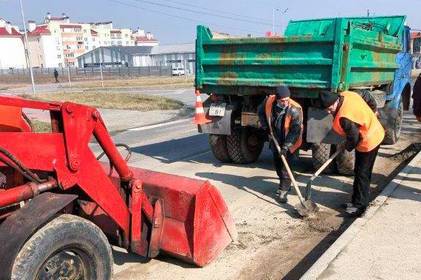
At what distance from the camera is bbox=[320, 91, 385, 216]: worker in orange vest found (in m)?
5.11

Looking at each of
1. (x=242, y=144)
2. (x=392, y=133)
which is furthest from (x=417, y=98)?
(x=242, y=144)

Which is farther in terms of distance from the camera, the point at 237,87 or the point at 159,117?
the point at 159,117

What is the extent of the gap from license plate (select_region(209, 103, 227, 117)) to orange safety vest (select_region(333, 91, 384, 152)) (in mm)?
2571

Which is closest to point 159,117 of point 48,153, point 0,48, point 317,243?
point 317,243

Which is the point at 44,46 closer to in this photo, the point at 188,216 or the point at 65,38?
the point at 65,38

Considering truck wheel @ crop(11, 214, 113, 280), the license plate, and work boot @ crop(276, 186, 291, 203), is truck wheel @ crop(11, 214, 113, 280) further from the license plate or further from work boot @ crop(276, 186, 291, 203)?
the license plate

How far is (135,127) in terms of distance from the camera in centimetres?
1402

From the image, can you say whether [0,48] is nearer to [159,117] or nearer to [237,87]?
[159,117]

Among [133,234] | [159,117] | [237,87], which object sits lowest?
[159,117]

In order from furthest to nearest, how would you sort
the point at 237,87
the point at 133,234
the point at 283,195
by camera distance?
the point at 237,87, the point at 283,195, the point at 133,234

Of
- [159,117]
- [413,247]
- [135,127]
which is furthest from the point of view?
[159,117]

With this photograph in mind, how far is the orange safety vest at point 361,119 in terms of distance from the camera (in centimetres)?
511

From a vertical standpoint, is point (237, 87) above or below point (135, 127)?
above

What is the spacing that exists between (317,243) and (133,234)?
1.95m
